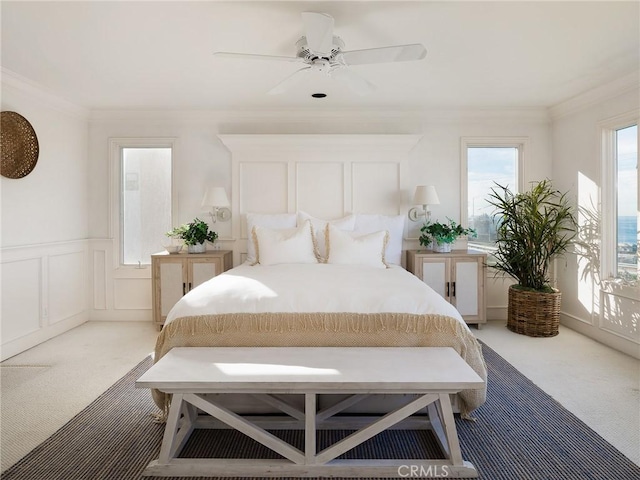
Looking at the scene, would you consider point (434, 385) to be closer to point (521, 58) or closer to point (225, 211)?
point (521, 58)

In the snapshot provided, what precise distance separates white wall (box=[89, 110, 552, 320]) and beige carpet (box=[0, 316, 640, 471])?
2.06ft

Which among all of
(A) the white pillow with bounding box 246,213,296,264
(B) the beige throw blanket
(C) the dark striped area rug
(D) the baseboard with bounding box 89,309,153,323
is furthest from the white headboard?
(C) the dark striped area rug

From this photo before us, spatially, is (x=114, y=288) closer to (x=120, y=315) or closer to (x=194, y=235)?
(x=120, y=315)

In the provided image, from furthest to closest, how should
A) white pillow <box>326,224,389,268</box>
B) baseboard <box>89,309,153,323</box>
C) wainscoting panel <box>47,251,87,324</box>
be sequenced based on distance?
baseboard <box>89,309,153,323</box> → wainscoting panel <box>47,251,87,324</box> → white pillow <box>326,224,389,268</box>

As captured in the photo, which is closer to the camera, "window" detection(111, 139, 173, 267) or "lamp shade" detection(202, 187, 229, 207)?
"lamp shade" detection(202, 187, 229, 207)

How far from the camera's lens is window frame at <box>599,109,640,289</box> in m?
3.77

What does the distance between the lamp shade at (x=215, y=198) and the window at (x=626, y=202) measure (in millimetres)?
3958

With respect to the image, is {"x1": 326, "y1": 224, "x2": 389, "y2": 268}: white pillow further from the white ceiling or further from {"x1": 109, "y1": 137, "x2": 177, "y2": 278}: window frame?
{"x1": 109, "y1": 137, "x2": 177, "y2": 278}: window frame

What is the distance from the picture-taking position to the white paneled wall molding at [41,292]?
11.5 feet

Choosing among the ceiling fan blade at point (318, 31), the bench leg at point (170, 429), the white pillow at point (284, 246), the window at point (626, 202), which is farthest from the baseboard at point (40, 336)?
the window at point (626, 202)

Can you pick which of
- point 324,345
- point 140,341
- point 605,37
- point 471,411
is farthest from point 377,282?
point 140,341

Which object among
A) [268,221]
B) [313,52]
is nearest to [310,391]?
[313,52]

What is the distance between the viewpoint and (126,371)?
10.5ft

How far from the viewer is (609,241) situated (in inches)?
150
